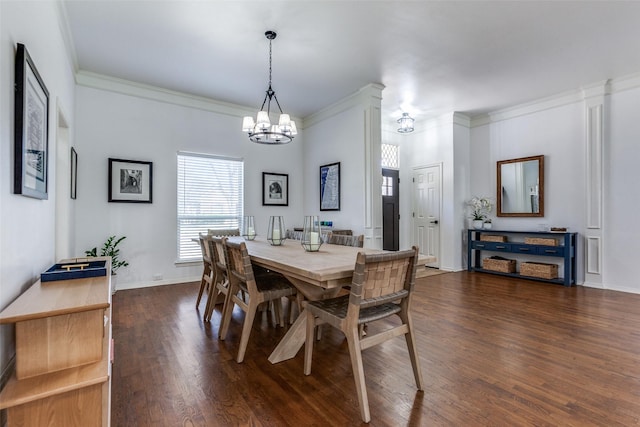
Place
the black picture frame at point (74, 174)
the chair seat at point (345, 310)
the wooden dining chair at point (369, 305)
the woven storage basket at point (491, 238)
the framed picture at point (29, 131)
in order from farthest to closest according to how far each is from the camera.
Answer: the woven storage basket at point (491, 238), the black picture frame at point (74, 174), the chair seat at point (345, 310), the wooden dining chair at point (369, 305), the framed picture at point (29, 131)

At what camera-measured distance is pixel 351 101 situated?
4.66 meters

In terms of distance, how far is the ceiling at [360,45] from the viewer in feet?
8.87

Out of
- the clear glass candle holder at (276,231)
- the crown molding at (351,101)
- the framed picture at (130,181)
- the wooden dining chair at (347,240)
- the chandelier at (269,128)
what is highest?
the crown molding at (351,101)

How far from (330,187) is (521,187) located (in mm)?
3196

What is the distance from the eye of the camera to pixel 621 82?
4.09m

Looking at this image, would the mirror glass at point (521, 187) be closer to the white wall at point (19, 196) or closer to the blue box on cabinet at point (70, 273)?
the blue box on cabinet at point (70, 273)

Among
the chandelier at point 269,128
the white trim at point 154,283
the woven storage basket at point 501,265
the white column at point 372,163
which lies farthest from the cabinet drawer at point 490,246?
the white trim at point 154,283

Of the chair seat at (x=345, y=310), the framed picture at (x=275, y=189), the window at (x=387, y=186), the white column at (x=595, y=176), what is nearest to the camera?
the chair seat at (x=345, y=310)

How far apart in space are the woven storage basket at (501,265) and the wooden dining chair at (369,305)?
4.05 metres

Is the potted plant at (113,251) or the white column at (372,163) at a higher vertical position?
the white column at (372,163)

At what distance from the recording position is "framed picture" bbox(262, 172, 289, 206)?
17.6 ft

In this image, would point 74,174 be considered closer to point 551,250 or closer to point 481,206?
point 481,206

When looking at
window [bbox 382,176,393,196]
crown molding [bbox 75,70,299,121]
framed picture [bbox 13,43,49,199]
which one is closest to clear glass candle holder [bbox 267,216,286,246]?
framed picture [bbox 13,43,49,199]

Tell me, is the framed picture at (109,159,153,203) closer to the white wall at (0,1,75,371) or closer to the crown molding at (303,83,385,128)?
the white wall at (0,1,75,371)
